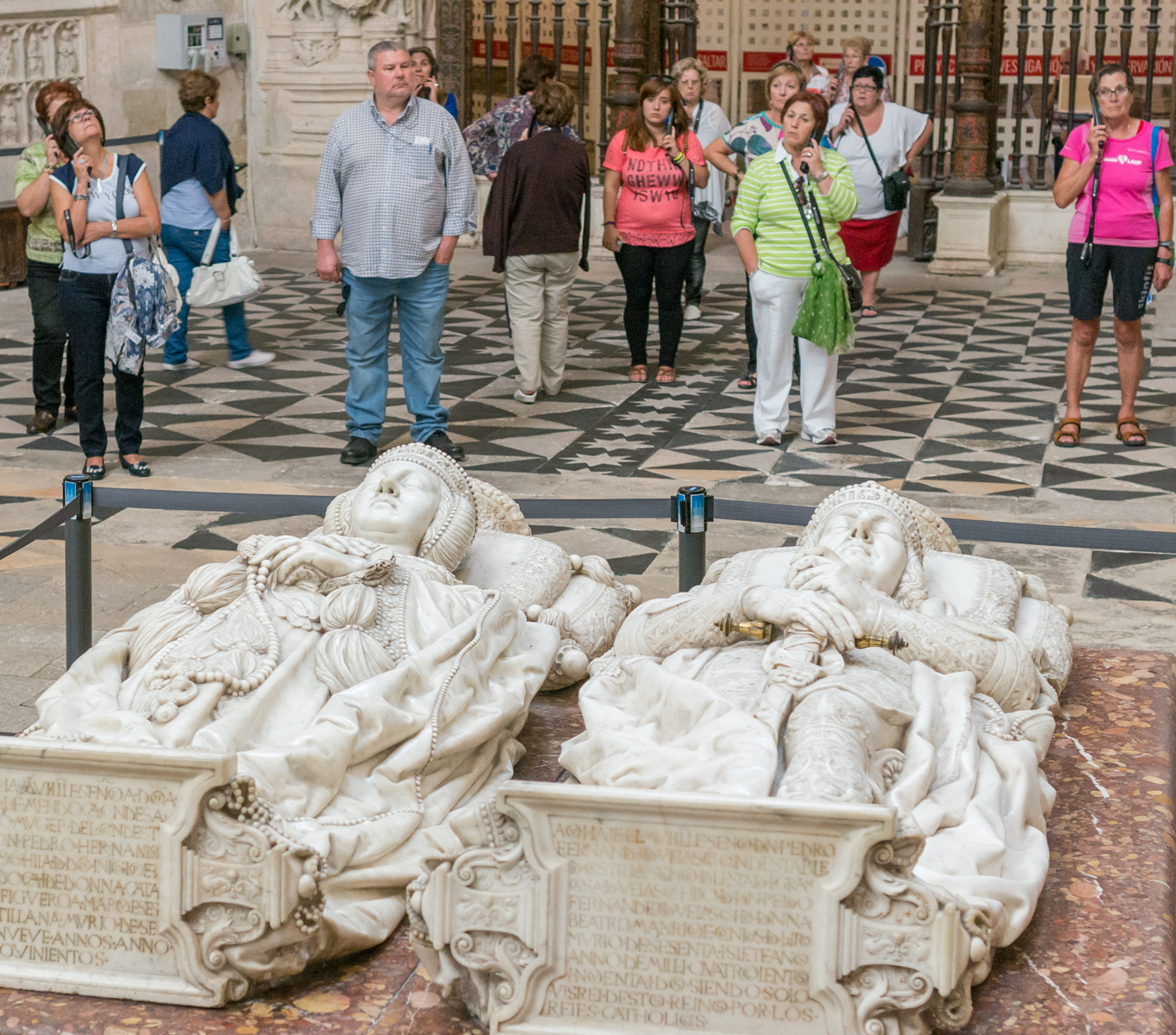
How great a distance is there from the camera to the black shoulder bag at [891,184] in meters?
12.6

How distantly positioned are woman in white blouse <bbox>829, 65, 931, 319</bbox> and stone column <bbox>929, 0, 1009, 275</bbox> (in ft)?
7.17

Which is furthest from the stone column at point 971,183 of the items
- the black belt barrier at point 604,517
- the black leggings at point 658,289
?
A: the black belt barrier at point 604,517

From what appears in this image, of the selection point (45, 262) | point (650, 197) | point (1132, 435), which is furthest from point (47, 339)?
point (1132, 435)

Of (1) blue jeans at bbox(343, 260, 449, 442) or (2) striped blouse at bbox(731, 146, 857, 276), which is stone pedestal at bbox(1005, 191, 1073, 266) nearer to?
(2) striped blouse at bbox(731, 146, 857, 276)

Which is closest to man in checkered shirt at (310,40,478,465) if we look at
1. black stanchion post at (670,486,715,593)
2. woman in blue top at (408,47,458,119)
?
woman in blue top at (408,47,458,119)

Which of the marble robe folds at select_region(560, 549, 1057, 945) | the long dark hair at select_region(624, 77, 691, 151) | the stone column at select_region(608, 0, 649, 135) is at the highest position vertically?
the stone column at select_region(608, 0, 649, 135)

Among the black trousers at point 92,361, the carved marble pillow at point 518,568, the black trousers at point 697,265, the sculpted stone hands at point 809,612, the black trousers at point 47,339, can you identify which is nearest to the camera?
the sculpted stone hands at point 809,612

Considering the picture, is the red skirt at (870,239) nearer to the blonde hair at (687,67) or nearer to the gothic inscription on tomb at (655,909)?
the blonde hair at (687,67)

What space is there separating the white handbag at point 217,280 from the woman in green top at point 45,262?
4.12ft

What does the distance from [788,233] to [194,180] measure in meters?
3.90

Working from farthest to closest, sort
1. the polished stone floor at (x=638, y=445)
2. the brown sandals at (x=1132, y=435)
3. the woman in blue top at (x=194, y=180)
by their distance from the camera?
the woman in blue top at (x=194, y=180)
the brown sandals at (x=1132, y=435)
the polished stone floor at (x=638, y=445)

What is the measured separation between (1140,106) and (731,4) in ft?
16.7

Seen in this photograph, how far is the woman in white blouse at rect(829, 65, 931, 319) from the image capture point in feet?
41.3

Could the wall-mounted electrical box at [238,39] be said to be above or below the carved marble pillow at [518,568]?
above
